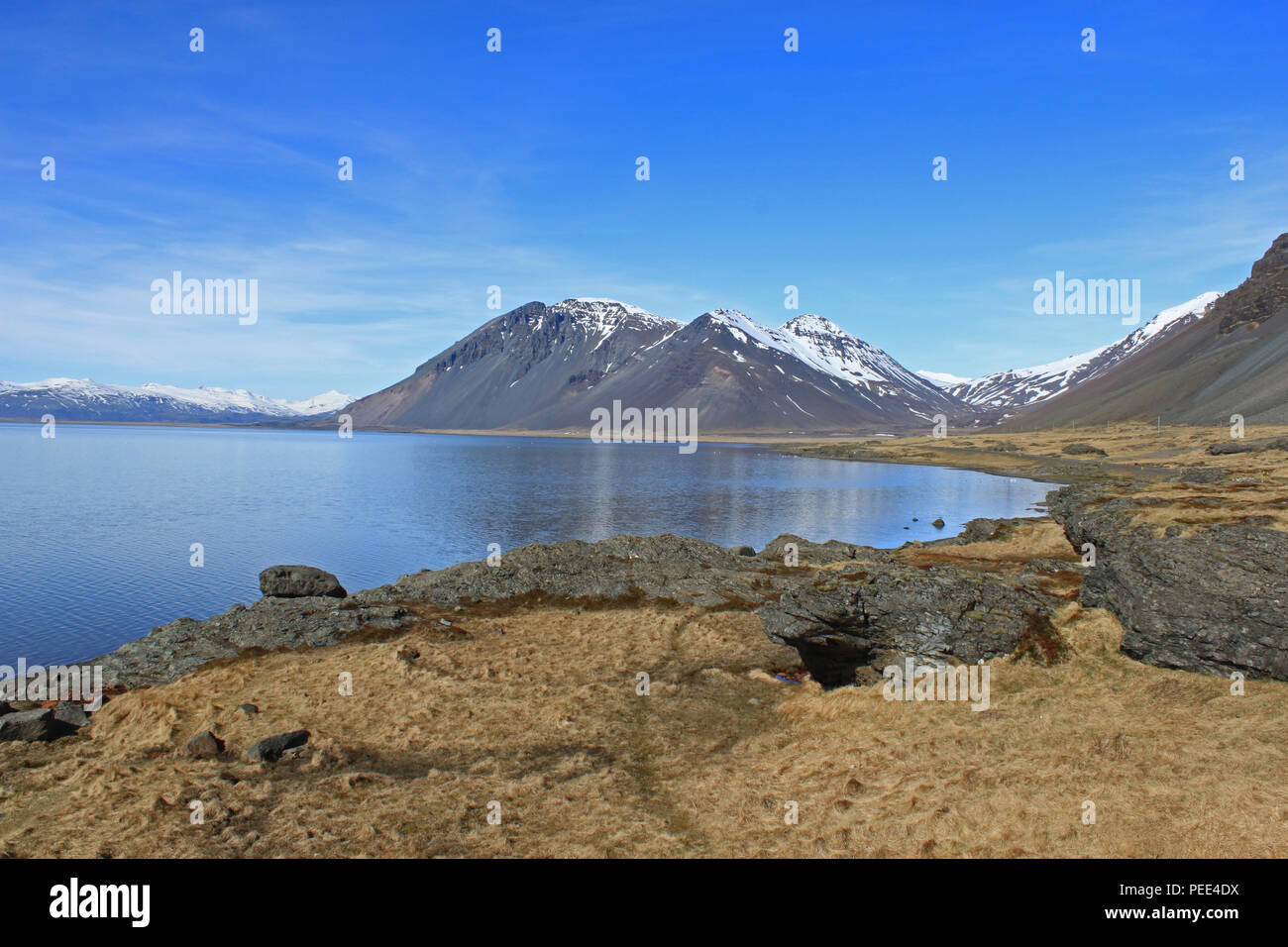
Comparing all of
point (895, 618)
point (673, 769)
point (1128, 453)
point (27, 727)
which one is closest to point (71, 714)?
point (27, 727)

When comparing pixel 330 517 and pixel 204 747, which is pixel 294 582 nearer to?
pixel 204 747

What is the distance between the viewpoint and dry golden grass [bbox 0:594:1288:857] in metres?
12.0

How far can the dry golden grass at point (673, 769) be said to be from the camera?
12.0 metres

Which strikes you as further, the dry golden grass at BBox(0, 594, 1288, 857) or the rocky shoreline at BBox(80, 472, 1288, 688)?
the rocky shoreline at BBox(80, 472, 1288, 688)

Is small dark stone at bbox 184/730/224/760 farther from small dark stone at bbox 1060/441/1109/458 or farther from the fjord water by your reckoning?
small dark stone at bbox 1060/441/1109/458

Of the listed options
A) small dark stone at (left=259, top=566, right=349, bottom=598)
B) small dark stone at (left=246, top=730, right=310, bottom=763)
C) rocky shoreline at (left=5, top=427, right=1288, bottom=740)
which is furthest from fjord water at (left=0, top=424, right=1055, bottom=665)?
small dark stone at (left=246, top=730, right=310, bottom=763)

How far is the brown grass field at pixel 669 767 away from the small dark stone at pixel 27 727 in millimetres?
442

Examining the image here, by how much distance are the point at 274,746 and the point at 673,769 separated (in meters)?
9.12

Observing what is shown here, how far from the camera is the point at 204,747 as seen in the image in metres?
17.0

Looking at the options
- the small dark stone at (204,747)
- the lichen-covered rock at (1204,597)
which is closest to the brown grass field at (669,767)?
the small dark stone at (204,747)

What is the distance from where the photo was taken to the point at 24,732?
17.6m

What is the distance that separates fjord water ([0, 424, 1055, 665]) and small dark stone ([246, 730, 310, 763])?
20968mm

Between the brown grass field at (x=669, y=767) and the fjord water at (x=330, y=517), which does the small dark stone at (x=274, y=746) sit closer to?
the brown grass field at (x=669, y=767)
